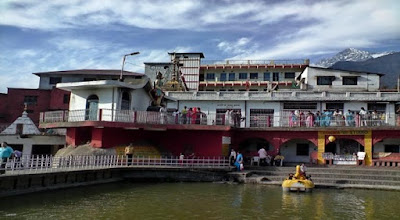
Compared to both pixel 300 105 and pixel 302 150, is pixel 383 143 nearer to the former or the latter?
pixel 302 150

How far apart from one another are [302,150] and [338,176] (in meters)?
8.18

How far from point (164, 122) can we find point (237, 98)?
34.6 ft

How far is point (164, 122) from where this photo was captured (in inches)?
1042

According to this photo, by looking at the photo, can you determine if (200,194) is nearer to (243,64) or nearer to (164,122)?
(164,122)

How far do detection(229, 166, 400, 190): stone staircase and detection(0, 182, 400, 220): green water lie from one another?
133 centimetres

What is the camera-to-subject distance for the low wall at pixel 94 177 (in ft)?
53.7

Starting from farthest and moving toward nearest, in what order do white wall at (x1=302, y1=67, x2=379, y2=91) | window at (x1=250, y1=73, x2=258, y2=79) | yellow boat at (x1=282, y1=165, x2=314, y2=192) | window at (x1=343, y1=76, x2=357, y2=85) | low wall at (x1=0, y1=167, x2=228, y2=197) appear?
1. window at (x1=250, y1=73, x2=258, y2=79)
2. window at (x1=343, y1=76, x2=357, y2=85)
3. white wall at (x1=302, y1=67, x2=379, y2=91)
4. yellow boat at (x1=282, y1=165, x2=314, y2=192)
5. low wall at (x1=0, y1=167, x2=228, y2=197)

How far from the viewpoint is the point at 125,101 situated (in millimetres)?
26578

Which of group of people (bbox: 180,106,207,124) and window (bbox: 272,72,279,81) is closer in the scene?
group of people (bbox: 180,106,207,124)

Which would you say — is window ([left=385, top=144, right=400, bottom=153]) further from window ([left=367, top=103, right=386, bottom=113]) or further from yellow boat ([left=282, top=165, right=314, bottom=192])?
yellow boat ([left=282, top=165, right=314, bottom=192])

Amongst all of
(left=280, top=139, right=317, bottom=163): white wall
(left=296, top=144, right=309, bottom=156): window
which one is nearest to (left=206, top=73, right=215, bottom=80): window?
(left=280, top=139, right=317, bottom=163): white wall

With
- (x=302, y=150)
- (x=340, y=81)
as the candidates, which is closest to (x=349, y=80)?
(x=340, y=81)

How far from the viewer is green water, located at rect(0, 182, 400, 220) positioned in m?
13.9

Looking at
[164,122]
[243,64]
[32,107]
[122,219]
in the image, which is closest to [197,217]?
[122,219]
